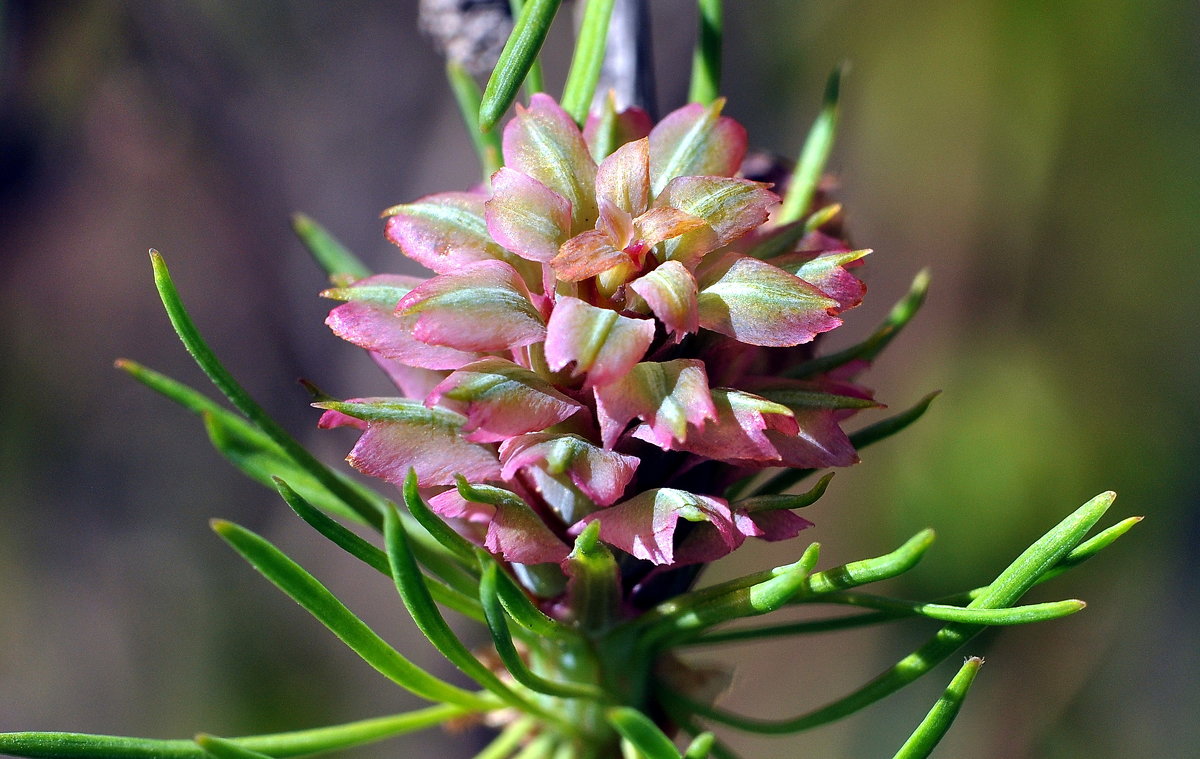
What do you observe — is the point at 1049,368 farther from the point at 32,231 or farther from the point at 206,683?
the point at 32,231

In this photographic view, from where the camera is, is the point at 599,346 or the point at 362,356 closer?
the point at 599,346

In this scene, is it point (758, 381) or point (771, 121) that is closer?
point (758, 381)

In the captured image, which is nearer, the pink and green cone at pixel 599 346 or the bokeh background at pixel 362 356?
the pink and green cone at pixel 599 346

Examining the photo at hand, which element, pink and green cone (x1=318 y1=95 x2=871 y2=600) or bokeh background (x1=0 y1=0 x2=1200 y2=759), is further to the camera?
bokeh background (x1=0 y1=0 x2=1200 y2=759)

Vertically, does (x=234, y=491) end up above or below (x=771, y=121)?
below

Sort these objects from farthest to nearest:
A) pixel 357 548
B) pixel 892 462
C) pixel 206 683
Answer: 1. pixel 892 462
2. pixel 206 683
3. pixel 357 548

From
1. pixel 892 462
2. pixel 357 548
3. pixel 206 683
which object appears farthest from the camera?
pixel 892 462

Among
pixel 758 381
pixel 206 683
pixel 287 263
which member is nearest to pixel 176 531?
pixel 206 683

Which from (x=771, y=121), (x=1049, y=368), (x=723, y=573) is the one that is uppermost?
(x=771, y=121)
